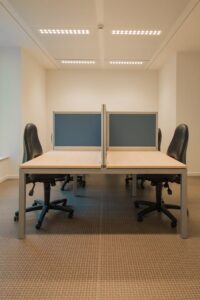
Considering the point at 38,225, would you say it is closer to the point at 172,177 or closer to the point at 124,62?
the point at 172,177

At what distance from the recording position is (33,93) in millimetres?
5656

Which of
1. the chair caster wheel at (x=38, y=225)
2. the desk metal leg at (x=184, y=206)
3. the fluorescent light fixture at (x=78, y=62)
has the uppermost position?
the fluorescent light fixture at (x=78, y=62)

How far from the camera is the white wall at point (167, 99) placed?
5.48 m

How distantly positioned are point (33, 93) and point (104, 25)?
243 centimetres

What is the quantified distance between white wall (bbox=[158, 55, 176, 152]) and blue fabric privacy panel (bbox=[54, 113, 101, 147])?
2739mm

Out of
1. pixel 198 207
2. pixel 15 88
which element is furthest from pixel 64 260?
pixel 15 88

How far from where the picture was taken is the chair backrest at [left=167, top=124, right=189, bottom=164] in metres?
2.87

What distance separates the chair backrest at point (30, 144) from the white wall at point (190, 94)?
131 inches

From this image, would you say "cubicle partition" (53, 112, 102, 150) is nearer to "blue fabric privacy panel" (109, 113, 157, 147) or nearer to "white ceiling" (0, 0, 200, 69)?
"blue fabric privacy panel" (109, 113, 157, 147)

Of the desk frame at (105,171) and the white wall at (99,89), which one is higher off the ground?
the white wall at (99,89)

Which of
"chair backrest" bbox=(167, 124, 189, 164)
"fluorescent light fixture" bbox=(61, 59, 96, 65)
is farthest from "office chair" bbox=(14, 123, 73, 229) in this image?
"fluorescent light fixture" bbox=(61, 59, 96, 65)

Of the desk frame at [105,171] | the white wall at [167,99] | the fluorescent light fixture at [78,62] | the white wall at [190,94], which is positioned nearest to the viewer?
the desk frame at [105,171]

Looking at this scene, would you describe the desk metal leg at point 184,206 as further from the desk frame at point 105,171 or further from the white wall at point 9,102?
the white wall at point 9,102

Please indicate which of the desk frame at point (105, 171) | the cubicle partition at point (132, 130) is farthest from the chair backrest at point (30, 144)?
the cubicle partition at point (132, 130)
